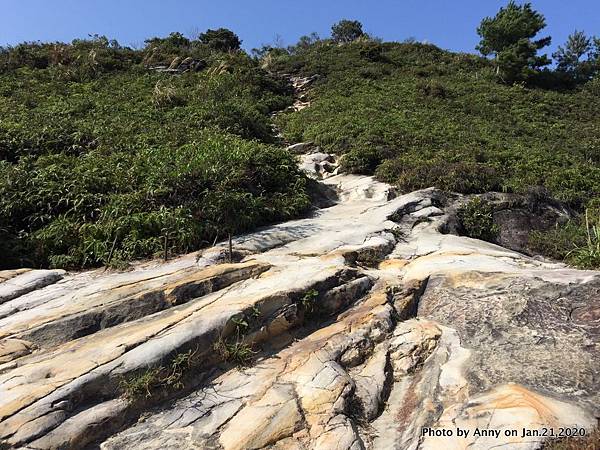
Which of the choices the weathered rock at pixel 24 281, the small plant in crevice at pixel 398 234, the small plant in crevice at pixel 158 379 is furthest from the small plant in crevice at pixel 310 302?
the weathered rock at pixel 24 281

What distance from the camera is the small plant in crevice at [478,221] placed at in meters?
8.95

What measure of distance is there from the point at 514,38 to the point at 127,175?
30.9m

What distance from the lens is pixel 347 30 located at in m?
41.7

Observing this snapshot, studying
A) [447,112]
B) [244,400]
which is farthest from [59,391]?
[447,112]

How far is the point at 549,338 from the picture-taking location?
4516mm

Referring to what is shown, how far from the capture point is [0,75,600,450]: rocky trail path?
362 cm

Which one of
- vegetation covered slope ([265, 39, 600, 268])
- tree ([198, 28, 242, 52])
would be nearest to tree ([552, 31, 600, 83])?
vegetation covered slope ([265, 39, 600, 268])

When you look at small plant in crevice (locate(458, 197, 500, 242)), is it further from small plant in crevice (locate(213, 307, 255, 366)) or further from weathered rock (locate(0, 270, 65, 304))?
weathered rock (locate(0, 270, 65, 304))

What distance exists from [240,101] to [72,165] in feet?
34.7

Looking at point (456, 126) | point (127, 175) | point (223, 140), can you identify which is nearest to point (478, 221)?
point (223, 140)

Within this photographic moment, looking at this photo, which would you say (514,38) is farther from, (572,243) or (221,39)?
(572,243)

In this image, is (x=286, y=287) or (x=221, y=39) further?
(x=221, y=39)

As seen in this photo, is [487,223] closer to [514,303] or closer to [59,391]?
[514,303]

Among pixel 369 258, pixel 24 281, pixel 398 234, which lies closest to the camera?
pixel 24 281
